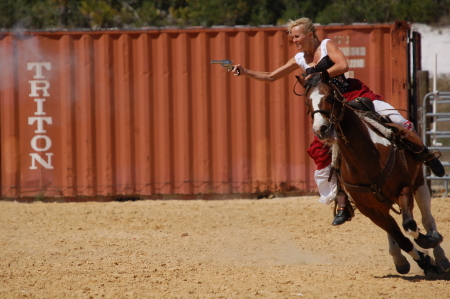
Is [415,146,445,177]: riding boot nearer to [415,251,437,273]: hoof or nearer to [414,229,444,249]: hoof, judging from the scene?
[414,229,444,249]: hoof

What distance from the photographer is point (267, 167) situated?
11.8m

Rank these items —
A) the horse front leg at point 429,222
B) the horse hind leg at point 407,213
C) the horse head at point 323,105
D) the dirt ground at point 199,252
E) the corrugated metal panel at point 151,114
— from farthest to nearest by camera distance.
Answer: the corrugated metal panel at point 151,114 < the horse front leg at point 429,222 < the dirt ground at point 199,252 < the horse hind leg at point 407,213 < the horse head at point 323,105

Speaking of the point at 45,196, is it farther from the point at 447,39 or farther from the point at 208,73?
the point at 447,39

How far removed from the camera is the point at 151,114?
1184 centimetres

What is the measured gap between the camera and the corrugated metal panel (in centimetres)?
1175

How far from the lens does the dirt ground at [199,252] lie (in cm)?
579

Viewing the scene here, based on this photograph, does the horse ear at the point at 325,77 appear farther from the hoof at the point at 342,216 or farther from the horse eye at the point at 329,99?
the hoof at the point at 342,216

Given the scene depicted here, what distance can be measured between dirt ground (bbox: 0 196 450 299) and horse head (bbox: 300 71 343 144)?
1532mm

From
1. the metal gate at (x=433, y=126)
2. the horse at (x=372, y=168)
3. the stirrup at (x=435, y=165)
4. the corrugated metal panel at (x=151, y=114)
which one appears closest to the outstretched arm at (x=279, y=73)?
the horse at (x=372, y=168)

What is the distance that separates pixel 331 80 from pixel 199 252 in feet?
9.67

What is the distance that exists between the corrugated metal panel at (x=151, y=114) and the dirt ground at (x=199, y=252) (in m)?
0.51

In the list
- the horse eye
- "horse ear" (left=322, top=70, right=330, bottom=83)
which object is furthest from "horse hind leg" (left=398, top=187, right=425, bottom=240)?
"horse ear" (left=322, top=70, right=330, bottom=83)

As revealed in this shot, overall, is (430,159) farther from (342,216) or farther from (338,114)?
(338,114)

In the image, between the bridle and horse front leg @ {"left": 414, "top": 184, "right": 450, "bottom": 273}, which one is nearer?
the bridle
